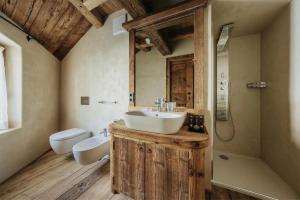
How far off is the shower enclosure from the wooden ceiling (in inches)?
32.1

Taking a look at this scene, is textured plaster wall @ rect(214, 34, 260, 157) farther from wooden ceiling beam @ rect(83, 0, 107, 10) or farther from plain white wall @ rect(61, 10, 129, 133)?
wooden ceiling beam @ rect(83, 0, 107, 10)

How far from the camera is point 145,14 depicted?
1.65 m

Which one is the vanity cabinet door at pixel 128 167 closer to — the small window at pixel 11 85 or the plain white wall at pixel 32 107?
the plain white wall at pixel 32 107

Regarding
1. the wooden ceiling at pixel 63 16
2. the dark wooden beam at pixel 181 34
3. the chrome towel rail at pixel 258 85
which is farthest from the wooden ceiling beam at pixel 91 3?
the chrome towel rail at pixel 258 85

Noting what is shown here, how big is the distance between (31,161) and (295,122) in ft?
11.7

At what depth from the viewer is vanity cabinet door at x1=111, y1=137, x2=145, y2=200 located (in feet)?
4.04

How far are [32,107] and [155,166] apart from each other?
2.22 meters

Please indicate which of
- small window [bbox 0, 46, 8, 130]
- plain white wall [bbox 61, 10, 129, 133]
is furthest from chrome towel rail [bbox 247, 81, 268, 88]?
small window [bbox 0, 46, 8, 130]

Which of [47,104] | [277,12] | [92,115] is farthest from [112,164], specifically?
[277,12]

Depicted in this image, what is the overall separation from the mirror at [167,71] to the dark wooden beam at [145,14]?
4 centimetres

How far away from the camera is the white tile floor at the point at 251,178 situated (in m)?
1.41

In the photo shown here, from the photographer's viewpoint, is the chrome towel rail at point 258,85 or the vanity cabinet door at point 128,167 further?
the chrome towel rail at point 258,85

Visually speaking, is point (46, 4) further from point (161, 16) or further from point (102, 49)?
point (161, 16)

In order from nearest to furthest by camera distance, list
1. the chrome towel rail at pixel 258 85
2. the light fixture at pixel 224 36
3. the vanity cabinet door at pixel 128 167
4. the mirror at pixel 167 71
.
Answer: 1. the vanity cabinet door at pixel 128 167
2. the mirror at pixel 167 71
3. the light fixture at pixel 224 36
4. the chrome towel rail at pixel 258 85
